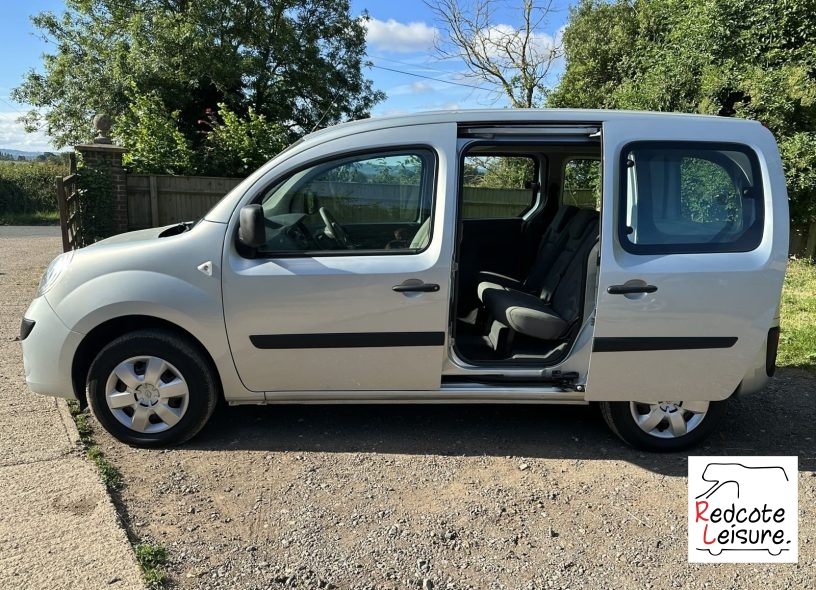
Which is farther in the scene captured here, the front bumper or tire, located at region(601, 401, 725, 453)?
tire, located at region(601, 401, 725, 453)

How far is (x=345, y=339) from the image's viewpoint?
331 centimetres

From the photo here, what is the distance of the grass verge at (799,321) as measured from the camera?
543 centimetres

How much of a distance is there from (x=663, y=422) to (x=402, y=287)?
1803mm

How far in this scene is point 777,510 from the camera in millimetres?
2838

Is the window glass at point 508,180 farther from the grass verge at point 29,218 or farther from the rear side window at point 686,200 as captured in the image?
the grass verge at point 29,218

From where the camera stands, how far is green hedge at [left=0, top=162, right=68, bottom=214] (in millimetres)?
21016

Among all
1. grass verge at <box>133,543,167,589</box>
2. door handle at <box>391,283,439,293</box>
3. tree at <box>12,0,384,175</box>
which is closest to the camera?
grass verge at <box>133,543,167,589</box>

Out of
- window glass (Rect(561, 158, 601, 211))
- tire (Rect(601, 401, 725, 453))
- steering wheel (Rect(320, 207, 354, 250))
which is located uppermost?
window glass (Rect(561, 158, 601, 211))

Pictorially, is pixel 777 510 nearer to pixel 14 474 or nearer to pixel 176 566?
pixel 176 566

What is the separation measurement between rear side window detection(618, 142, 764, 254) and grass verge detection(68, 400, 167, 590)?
9.09 feet

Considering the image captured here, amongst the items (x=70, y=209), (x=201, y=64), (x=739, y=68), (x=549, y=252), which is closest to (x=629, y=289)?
(x=549, y=252)

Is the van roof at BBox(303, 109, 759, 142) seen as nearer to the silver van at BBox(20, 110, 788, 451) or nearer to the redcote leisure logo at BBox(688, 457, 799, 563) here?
the silver van at BBox(20, 110, 788, 451)

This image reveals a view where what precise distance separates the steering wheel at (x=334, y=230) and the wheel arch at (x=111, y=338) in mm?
966

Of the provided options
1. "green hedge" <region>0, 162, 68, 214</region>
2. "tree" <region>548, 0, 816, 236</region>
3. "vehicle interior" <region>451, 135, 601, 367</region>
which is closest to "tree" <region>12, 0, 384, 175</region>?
"green hedge" <region>0, 162, 68, 214</region>
